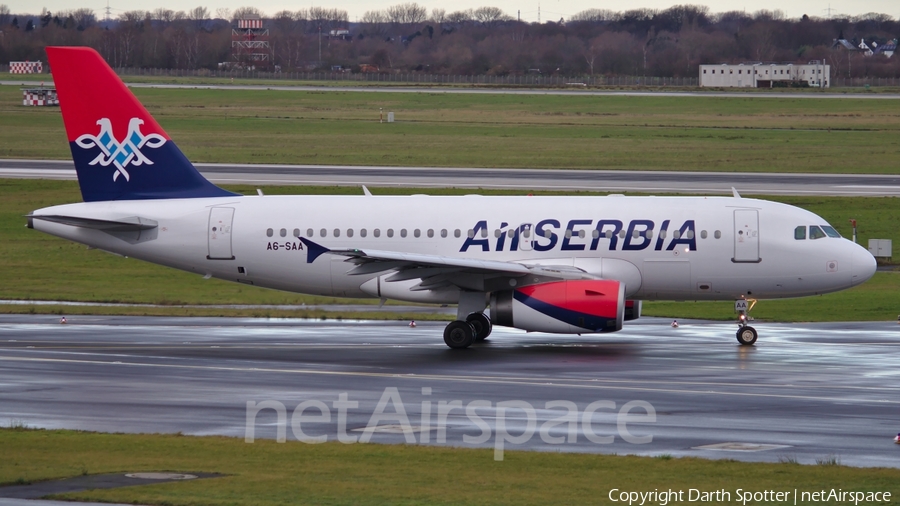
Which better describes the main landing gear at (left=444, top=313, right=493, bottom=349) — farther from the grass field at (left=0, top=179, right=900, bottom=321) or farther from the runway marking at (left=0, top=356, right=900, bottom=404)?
the grass field at (left=0, top=179, right=900, bottom=321)

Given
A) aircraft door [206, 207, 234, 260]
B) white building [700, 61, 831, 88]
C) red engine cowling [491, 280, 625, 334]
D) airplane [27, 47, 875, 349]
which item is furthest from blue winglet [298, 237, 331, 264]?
white building [700, 61, 831, 88]

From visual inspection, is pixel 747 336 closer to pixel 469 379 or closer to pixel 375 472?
pixel 469 379

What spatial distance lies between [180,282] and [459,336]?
20.3 metres

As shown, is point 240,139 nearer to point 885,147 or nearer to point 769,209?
point 885,147

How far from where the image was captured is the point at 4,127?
106m

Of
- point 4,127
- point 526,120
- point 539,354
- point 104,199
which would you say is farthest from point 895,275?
Answer: point 4,127

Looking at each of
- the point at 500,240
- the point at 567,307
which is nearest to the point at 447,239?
the point at 500,240

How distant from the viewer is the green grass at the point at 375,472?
1630 centimetres

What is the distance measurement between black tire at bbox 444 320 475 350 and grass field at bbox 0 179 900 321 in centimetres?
753

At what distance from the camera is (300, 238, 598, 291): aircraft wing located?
31406 millimetres

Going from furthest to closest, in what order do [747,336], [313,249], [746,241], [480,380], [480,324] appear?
[480,324], [746,241], [747,336], [313,249], [480,380]

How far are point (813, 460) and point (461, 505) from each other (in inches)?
247

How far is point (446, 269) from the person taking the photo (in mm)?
32000

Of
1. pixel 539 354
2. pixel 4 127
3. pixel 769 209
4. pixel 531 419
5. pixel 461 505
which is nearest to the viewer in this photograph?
pixel 461 505
